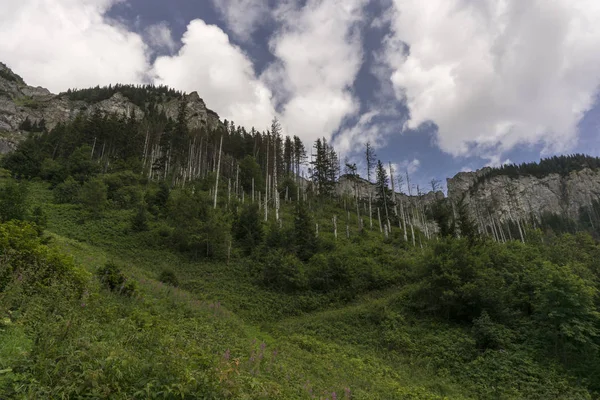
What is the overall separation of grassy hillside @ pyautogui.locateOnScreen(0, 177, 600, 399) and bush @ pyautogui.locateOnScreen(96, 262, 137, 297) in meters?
0.20

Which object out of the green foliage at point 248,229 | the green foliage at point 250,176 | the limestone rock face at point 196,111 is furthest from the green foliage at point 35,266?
the limestone rock face at point 196,111

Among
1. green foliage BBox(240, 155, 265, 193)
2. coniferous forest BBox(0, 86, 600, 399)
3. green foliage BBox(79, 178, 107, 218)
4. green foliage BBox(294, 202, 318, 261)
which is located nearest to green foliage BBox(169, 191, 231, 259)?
coniferous forest BBox(0, 86, 600, 399)

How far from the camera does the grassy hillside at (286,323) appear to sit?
4375mm

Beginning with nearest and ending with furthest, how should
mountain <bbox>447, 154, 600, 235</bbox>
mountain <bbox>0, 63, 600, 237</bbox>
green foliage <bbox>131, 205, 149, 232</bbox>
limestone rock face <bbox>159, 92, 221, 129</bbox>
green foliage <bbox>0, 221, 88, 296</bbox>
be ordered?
green foliage <bbox>0, 221, 88, 296</bbox>, green foliage <bbox>131, 205, 149, 232</bbox>, mountain <bbox>0, 63, 600, 237</bbox>, limestone rock face <bbox>159, 92, 221, 129</bbox>, mountain <bbox>447, 154, 600, 235</bbox>

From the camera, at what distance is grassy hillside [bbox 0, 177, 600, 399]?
4.38m

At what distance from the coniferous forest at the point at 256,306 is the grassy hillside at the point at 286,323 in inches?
2.4

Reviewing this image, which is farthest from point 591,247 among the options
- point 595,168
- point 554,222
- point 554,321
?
point 595,168

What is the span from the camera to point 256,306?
20.6m

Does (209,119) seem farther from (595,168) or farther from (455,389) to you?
(595,168)

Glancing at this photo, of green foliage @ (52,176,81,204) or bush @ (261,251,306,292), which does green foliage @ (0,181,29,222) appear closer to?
bush @ (261,251,306,292)

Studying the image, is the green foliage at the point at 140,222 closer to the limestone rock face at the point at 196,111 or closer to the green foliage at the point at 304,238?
the green foliage at the point at 304,238

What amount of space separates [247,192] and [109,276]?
43884 millimetres

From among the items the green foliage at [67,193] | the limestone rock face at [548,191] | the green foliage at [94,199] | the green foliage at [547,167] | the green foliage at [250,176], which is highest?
the green foliage at [547,167]

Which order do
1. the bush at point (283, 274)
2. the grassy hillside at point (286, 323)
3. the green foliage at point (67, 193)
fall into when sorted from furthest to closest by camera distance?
the green foliage at point (67, 193), the bush at point (283, 274), the grassy hillside at point (286, 323)
